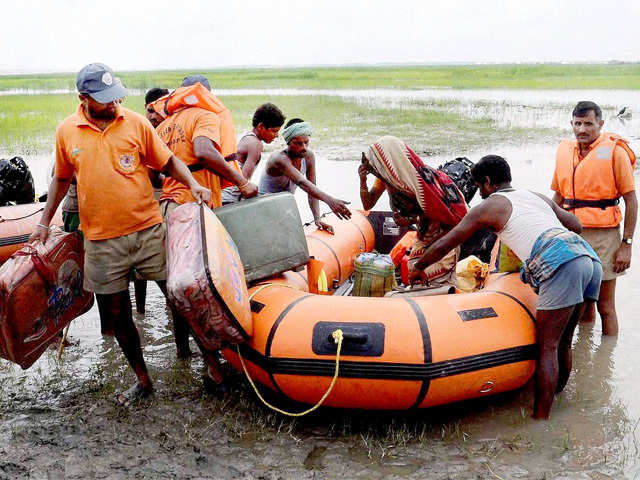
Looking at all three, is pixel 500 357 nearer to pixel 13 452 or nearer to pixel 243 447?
pixel 243 447

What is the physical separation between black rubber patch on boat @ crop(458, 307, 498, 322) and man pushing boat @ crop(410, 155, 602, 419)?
23 cm

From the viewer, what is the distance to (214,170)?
3.57 meters

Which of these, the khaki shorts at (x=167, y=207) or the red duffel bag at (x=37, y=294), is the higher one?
the khaki shorts at (x=167, y=207)

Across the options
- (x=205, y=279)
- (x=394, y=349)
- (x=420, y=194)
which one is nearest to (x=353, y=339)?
(x=394, y=349)

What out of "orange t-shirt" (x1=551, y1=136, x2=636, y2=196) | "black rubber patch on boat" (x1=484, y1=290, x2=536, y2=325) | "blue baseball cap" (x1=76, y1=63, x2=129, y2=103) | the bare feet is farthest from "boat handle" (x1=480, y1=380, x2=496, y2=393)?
"blue baseball cap" (x1=76, y1=63, x2=129, y2=103)

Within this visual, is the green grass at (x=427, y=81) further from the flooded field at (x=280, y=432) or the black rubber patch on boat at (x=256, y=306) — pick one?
the black rubber patch on boat at (x=256, y=306)

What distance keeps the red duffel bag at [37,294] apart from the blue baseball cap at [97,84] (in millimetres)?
898

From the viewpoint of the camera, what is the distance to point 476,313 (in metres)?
3.24

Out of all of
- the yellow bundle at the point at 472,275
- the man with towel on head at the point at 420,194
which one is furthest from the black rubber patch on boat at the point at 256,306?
the yellow bundle at the point at 472,275

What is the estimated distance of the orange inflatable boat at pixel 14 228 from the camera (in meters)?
4.75

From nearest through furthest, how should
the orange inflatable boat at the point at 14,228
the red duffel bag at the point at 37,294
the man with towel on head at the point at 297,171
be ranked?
the red duffel bag at the point at 37,294
the man with towel on head at the point at 297,171
the orange inflatable boat at the point at 14,228

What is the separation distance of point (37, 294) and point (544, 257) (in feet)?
8.64

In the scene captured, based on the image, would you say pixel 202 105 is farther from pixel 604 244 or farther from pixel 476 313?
pixel 604 244

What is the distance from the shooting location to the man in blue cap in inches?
123
